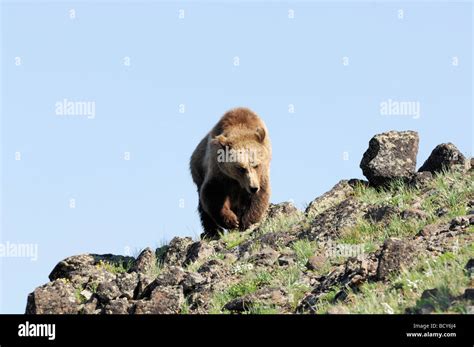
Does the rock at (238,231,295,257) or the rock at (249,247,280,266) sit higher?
the rock at (238,231,295,257)

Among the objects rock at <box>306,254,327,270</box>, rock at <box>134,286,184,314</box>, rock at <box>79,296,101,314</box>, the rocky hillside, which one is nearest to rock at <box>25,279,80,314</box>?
the rocky hillside

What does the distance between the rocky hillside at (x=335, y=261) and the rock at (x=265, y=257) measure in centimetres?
3

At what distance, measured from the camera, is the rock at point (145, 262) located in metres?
15.1

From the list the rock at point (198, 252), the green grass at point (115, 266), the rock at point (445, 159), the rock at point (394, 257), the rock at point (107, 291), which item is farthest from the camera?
the rock at point (445, 159)

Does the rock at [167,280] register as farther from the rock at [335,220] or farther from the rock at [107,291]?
the rock at [335,220]

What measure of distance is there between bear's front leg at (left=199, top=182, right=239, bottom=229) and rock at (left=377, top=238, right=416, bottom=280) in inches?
264

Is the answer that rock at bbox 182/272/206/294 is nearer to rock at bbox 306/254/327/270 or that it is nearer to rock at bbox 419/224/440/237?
rock at bbox 306/254/327/270

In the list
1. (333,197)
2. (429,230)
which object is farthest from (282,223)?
(429,230)

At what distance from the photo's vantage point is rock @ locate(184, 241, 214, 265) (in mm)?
14727

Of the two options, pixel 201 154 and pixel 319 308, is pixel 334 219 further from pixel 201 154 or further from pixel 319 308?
pixel 201 154

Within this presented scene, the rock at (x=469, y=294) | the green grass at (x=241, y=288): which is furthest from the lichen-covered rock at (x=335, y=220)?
the rock at (x=469, y=294)

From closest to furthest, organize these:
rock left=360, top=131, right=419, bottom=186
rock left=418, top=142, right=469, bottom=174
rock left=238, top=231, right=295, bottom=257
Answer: rock left=238, top=231, right=295, bottom=257
rock left=418, top=142, right=469, bottom=174
rock left=360, top=131, right=419, bottom=186
